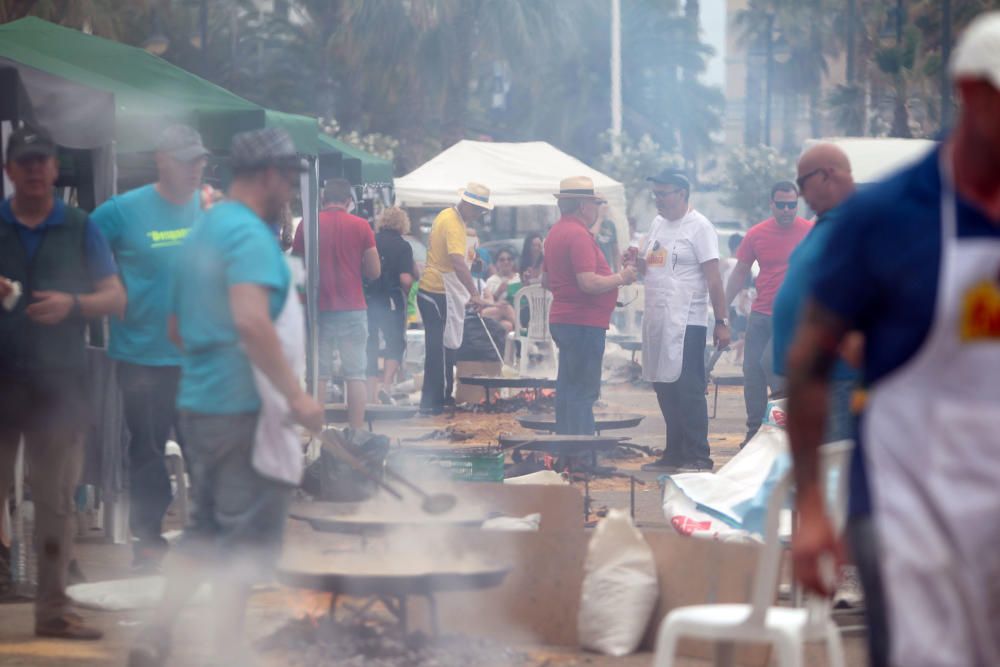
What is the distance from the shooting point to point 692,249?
11.8 m

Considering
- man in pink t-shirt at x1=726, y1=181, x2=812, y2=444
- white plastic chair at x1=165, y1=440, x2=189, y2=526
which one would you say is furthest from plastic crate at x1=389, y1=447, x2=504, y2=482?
man in pink t-shirt at x1=726, y1=181, x2=812, y2=444

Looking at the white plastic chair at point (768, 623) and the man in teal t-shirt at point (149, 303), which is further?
the man in teal t-shirt at point (149, 303)

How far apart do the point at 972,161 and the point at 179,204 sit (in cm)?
501

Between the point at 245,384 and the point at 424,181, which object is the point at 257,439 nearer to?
the point at 245,384

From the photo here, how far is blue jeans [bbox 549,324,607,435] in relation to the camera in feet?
38.2

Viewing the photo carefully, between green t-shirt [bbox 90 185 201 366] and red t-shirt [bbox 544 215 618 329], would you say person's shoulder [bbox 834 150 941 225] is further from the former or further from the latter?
red t-shirt [bbox 544 215 618 329]

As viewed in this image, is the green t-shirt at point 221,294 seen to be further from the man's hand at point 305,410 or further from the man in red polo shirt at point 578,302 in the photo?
the man in red polo shirt at point 578,302

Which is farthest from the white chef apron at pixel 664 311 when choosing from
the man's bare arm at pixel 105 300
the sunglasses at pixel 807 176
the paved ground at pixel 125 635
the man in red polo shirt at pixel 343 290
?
the man's bare arm at pixel 105 300

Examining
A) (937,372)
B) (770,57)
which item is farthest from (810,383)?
(770,57)

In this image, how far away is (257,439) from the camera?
211 inches

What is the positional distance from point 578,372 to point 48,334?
5.59 m

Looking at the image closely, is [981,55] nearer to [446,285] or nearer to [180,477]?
[180,477]

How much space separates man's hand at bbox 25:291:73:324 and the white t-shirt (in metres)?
5.99

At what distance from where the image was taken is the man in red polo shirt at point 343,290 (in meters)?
12.6
